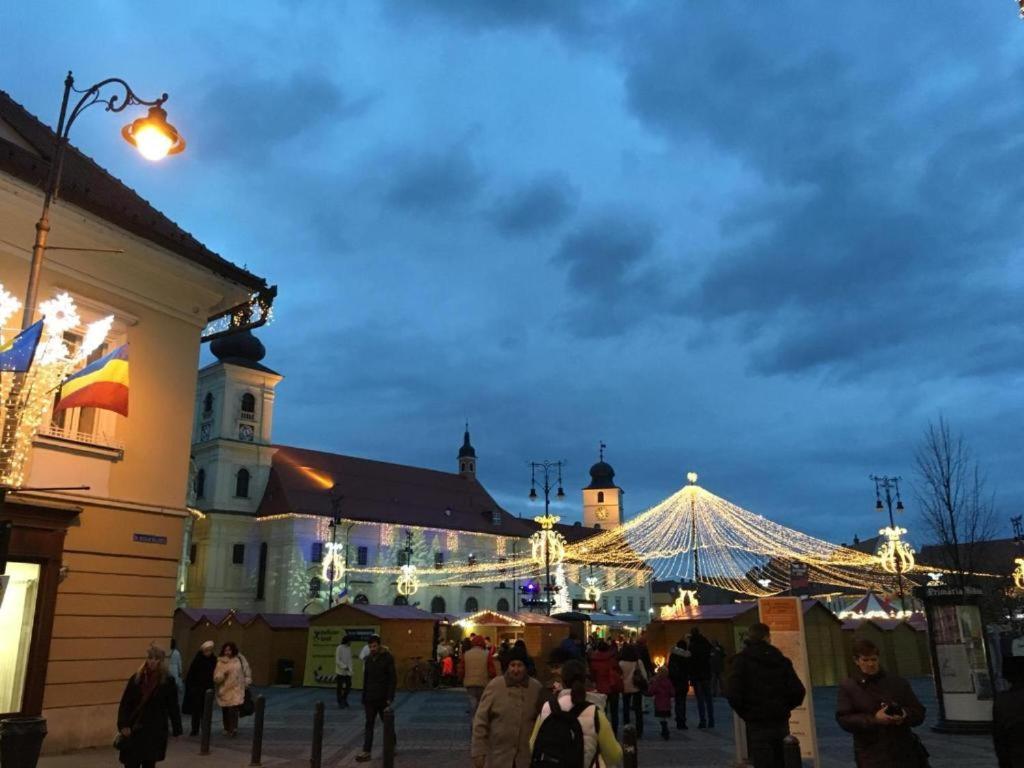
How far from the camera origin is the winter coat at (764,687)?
7.12m

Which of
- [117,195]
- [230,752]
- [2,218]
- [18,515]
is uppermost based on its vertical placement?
[117,195]

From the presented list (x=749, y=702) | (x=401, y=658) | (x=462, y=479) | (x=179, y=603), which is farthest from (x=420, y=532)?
(x=749, y=702)

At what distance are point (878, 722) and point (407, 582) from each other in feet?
188

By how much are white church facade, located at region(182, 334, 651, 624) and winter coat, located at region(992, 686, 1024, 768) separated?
51.3 metres

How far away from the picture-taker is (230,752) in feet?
44.2

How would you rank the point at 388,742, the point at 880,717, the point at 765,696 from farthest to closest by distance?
1. the point at 388,742
2. the point at 765,696
3. the point at 880,717

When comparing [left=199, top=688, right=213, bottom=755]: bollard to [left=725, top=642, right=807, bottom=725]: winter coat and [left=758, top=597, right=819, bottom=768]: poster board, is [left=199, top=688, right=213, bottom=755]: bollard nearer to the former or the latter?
[left=758, top=597, right=819, bottom=768]: poster board

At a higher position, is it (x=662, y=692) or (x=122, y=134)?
(x=122, y=134)

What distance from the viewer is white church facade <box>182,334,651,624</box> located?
206ft

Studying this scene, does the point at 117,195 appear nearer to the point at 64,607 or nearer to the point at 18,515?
the point at 18,515

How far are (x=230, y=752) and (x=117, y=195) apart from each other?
33.8ft

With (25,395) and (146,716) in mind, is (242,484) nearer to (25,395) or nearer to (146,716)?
→ (25,395)

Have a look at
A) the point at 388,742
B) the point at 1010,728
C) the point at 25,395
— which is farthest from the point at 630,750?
the point at 25,395

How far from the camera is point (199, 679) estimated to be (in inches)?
640
